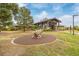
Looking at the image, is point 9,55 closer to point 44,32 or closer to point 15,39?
point 15,39

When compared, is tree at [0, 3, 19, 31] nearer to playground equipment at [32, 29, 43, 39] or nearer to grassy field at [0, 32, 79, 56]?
grassy field at [0, 32, 79, 56]

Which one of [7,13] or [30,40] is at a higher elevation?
[7,13]

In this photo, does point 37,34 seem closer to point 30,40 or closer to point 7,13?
point 30,40

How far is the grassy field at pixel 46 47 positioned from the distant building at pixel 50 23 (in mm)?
66

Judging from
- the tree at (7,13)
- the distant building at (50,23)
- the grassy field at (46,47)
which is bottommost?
the grassy field at (46,47)

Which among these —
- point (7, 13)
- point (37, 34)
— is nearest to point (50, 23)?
point (37, 34)

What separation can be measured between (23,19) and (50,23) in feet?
0.83

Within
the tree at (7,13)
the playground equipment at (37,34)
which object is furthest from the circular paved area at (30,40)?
the tree at (7,13)

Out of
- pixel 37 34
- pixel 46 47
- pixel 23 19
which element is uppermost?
pixel 23 19

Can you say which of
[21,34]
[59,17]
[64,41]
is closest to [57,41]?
[64,41]

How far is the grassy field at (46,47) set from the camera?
47.6 inches

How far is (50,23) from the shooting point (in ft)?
4.15

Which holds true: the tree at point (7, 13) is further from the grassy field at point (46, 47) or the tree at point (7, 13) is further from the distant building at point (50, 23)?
the distant building at point (50, 23)

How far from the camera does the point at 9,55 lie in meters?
1.21
